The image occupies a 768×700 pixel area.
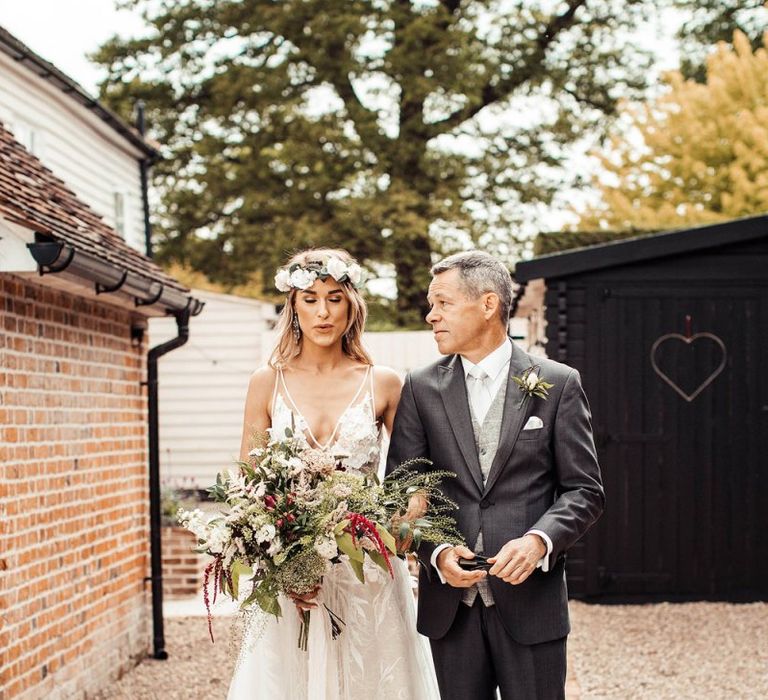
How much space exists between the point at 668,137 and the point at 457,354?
56.4 ft

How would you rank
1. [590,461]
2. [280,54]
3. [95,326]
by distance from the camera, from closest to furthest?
1. [590,461]
2. [95,326]
3. [280,54]

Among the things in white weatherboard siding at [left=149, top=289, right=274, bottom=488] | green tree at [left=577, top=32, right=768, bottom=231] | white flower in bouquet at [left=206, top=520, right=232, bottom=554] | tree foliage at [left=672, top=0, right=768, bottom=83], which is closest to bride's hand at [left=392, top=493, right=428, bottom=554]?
white flower in bouquet at [left=206, top=520, right=232, bottom=554]

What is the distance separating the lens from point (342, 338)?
4617mm

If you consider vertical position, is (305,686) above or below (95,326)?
below

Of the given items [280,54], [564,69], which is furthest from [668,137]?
[280,54]

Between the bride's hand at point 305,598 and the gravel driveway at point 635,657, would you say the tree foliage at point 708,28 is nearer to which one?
the gravel driveway at point 635,657

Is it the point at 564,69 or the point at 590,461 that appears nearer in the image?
the point at 590,461

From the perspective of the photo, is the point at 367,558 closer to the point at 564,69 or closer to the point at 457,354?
the point at 457,354

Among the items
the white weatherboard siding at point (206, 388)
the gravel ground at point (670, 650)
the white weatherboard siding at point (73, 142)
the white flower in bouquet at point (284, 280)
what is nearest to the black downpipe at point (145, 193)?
the white weatherboard siding at point (73, 142)

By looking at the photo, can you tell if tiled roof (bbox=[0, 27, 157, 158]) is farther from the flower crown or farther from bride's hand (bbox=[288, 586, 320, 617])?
bride's hand (bbox=[288, 586, 320, 617])

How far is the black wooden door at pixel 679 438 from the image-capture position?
925 centimetres

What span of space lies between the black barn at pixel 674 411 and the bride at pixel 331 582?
4976mm

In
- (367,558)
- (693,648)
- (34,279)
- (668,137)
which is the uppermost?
(668,137)

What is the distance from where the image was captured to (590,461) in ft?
12.2
